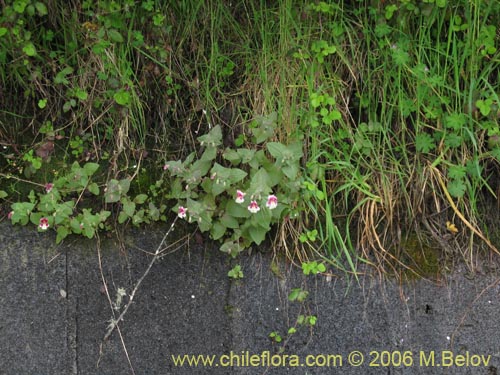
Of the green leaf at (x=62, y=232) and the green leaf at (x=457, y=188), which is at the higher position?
the green leaf at (x=457, y=188)

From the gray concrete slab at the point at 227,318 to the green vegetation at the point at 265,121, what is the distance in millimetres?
123

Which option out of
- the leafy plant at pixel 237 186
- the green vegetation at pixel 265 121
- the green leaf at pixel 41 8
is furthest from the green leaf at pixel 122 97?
the green leaf at pixel 41 8

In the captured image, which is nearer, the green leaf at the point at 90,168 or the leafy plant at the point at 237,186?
the leafy plant at the point at 237,186

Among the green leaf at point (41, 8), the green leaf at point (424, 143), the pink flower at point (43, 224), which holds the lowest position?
the pink flower at point (43, 224)

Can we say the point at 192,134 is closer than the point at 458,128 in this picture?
No

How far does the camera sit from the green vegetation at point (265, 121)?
8.40 feet

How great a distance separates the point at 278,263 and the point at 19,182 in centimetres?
109

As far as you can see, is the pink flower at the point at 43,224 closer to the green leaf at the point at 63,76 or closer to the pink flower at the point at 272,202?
the green leaf at the point at 63,76

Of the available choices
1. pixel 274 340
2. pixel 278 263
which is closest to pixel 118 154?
pixel 278 263

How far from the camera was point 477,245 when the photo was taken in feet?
8.57

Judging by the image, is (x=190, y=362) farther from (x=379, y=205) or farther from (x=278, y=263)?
(x=379, y=205)

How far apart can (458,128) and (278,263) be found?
2.87 ft

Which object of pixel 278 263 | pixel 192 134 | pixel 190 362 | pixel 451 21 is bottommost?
→ pixel 190 362

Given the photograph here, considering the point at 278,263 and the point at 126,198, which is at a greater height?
the point at 126,198
